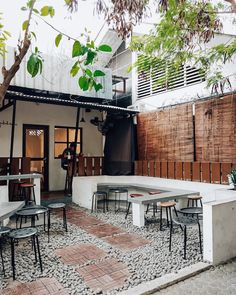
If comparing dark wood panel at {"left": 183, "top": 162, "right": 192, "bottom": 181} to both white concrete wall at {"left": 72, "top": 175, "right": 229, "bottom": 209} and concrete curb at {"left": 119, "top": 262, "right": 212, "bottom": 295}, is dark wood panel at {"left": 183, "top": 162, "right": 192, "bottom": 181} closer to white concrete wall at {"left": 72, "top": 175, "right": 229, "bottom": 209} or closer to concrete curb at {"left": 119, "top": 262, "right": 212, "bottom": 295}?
white concrete wall at {"left": 72, "top": 175, "right": 229, "bottom": 209}

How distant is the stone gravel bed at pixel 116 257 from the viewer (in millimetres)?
2891

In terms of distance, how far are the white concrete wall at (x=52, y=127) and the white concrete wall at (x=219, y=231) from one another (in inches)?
264

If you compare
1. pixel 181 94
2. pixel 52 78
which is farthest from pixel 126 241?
pixel 52 78

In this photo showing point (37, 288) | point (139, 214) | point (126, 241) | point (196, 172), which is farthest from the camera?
point (196, 172)

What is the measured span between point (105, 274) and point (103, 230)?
1813 mm

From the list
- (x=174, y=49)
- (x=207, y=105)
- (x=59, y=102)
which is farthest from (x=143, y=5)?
(x=59, y=102)

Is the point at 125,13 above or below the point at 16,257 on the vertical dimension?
above

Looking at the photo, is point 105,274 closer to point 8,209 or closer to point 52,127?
point 8,209

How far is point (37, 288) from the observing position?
2.70 meters

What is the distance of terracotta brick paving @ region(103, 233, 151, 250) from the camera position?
12.9 ft

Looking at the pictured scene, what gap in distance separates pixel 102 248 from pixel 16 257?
4.20 feet

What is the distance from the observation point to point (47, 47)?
7789 millimetres

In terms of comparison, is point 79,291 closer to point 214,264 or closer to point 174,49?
point 214,264

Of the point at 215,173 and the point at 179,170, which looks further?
the point at 179,170
